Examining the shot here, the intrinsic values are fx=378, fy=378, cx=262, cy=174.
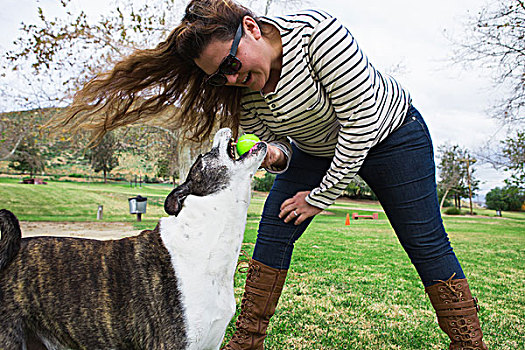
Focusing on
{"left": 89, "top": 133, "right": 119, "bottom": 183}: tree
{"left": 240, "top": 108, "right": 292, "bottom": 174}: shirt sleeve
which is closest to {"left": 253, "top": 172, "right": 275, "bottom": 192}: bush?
{"left": 89, "top": 133, "right": 119, "bottom": 183}: tree

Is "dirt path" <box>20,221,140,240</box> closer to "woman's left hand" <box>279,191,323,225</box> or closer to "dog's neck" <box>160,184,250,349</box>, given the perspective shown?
"woman's left hand" <box>279,191,323,225</box>

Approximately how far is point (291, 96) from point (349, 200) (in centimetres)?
4249

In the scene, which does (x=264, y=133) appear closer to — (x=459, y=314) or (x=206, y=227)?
(x=206, y=227)

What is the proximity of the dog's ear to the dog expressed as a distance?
0.5 inches

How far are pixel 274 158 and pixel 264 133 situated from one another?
15.3 inches

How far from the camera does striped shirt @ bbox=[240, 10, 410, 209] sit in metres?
2.25

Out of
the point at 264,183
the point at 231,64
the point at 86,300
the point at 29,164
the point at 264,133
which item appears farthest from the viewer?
the point at 264,183

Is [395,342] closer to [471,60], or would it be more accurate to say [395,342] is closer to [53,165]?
[471,60]

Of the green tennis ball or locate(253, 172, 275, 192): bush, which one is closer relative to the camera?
the green tennis ball

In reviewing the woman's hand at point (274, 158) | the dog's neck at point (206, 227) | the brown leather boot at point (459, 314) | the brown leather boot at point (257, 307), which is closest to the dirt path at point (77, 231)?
the brown leather boot at point (257, 307)

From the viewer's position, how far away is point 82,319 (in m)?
2.16

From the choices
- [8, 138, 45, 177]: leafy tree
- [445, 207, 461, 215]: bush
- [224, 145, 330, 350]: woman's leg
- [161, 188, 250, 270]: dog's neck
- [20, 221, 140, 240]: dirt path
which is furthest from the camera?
[445, 207, 461, 215]: bush

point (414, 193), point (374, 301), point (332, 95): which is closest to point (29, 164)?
point (374, 301)

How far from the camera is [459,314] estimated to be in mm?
2414
